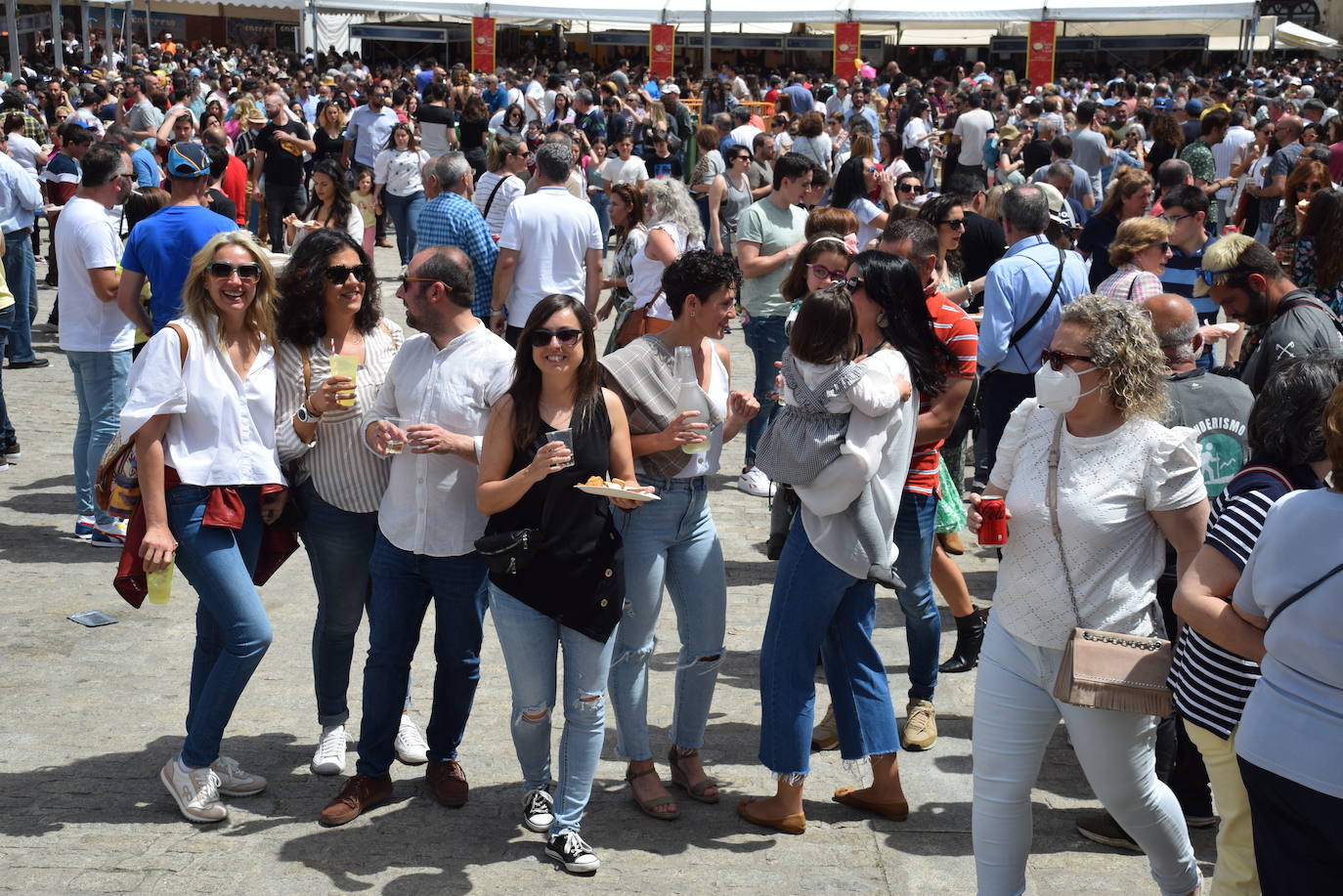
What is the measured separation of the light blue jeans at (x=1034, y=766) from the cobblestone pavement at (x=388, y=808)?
0.49 metres

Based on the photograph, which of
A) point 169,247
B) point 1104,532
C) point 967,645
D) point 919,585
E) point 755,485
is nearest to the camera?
point 1104,532

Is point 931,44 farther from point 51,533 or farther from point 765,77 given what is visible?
point 51,533

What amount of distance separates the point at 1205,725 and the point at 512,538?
5.91 ft

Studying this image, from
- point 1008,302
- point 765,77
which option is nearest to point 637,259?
point 1008,302

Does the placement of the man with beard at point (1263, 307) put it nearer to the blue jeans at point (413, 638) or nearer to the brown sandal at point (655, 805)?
the brown sandal at point (655, 805)

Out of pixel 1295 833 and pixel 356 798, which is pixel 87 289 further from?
pixel 1295 833

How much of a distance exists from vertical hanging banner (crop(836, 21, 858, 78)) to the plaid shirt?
23.7m

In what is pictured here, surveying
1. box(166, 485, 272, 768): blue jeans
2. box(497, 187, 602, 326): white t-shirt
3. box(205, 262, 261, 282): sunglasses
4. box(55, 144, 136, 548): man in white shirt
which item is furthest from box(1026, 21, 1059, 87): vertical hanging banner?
box(166, 485, 272, 768): blue jeans

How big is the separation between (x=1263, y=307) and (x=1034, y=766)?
8.43 ft

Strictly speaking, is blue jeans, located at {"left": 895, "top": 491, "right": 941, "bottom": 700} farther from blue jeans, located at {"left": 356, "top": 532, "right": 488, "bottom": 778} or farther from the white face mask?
blue jeans, located at {"left": 356, "top": 532, "right": 488, "bottom": 778}

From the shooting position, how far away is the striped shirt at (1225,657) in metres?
3.06

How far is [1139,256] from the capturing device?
638cm

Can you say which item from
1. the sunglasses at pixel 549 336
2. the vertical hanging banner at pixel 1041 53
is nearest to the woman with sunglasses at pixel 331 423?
the sunglasses at pixel 549 336

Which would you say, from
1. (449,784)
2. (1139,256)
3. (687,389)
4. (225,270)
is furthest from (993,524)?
(1139,256)
